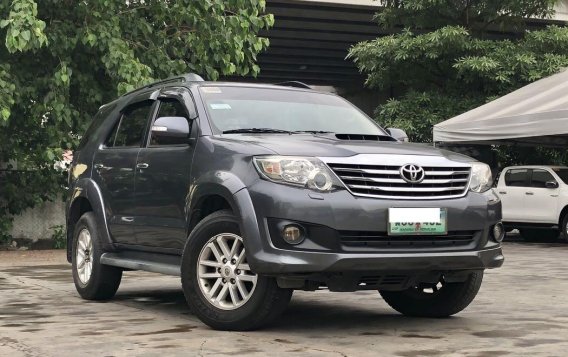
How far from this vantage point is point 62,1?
1443 centimetres

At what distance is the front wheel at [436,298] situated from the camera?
6840mm

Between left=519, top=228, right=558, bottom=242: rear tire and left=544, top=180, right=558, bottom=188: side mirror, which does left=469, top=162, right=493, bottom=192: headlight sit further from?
left=519, top=228, right=558, bottom=242: rear tire

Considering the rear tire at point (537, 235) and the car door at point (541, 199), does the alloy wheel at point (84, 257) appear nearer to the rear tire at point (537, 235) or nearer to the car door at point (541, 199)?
the car door at point (541, 199)

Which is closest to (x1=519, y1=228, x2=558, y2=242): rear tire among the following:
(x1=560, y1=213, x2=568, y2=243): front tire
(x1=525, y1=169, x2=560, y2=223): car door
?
(x1=525, y1=169, x2=560, y2=223): car door

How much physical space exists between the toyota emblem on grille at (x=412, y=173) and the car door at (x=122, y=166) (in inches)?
93.3

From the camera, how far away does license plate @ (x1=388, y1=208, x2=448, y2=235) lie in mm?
5879

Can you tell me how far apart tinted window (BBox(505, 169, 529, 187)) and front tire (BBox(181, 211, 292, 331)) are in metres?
14.2

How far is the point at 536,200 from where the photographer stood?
62.3 feet

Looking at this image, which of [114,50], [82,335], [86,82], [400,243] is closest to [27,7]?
[114,50]

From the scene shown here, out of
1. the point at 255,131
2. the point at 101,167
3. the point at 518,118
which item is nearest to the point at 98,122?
the point at 101,167

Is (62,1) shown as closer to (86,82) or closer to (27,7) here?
(86,82)

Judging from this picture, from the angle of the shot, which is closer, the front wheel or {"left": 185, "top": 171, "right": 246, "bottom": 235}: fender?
{"left": 185, "top": 171, "right": 246, "bottom": 235}: fender

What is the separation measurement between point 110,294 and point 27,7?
17.8 feet

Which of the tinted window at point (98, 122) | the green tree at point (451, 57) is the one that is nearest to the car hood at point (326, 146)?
the tinted window at point (98, 122)
